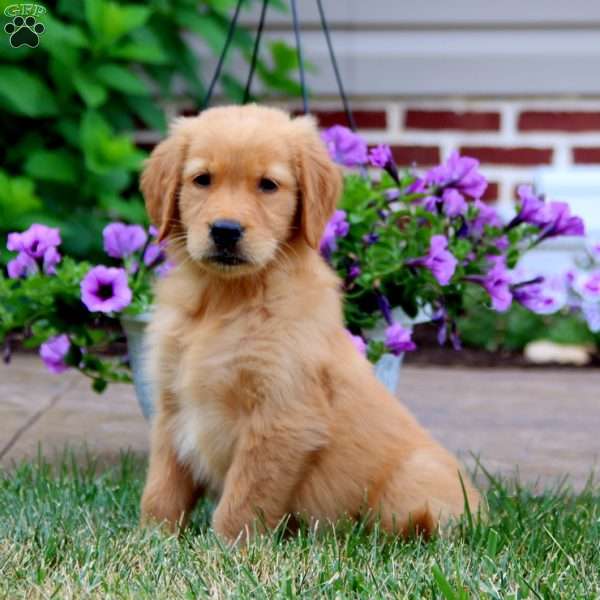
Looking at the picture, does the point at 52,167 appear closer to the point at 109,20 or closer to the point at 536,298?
the point at 109,20

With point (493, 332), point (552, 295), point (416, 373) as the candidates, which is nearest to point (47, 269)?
point (552, 295)

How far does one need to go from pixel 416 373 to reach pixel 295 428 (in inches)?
119

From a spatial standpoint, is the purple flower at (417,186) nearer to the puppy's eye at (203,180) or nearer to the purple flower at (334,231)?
the purple flower at (334,231)

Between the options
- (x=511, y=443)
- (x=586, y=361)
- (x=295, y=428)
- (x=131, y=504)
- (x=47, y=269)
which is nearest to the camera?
(x=295, y=428)

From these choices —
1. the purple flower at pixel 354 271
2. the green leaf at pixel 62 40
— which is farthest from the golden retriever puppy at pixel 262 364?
the green leaf at pixel 62 40

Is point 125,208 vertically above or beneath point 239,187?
beneath

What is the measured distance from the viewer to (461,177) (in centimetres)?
392

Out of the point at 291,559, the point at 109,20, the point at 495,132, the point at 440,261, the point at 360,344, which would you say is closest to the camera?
the point at 291,559

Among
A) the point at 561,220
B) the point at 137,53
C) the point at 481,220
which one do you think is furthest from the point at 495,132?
the point at 561,220

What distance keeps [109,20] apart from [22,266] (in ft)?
7.12

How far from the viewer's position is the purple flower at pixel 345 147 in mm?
3994

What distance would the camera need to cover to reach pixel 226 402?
2.98 m

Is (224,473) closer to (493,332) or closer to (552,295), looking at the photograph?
(552,295)

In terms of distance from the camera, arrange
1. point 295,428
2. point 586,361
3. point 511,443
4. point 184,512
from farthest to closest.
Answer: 1. point 586,361
2. point 511,443
3. point 184,512
4. point 295,428
